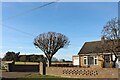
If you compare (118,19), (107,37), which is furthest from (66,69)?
(118,19)

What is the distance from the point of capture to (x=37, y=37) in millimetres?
45531

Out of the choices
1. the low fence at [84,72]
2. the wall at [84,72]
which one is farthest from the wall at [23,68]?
the wall at [84,72]

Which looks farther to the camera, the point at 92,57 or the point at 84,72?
the point at 92,57

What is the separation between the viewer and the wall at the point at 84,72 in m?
21.9

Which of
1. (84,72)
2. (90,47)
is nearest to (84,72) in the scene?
(84,72)

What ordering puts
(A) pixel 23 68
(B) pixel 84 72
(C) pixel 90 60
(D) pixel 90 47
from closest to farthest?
(B) pixel 84 72 < (C) pixel 90 60 < (D) pixel 90 47 < (A) pixel 23 68

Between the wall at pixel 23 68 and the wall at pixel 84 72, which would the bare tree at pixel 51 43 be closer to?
the wall at pixel 23 68

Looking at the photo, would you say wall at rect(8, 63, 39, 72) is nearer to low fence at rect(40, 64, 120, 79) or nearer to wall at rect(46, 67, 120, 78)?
low fence at rect(40, 64, 120, 79)

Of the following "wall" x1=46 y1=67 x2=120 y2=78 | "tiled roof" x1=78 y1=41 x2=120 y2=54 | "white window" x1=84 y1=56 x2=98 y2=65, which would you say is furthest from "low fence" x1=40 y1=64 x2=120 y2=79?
"tiled roof" x1=78 y1=41 x2=120 y2=54

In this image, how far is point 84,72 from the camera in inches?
963

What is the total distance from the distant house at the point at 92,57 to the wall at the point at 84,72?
7687 millimetres

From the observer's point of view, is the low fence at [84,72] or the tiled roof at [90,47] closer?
the low fence at [84,72]

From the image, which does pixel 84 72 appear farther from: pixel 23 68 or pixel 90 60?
pixel 23 68

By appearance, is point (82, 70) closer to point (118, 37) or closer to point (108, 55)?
point (118, 37)
